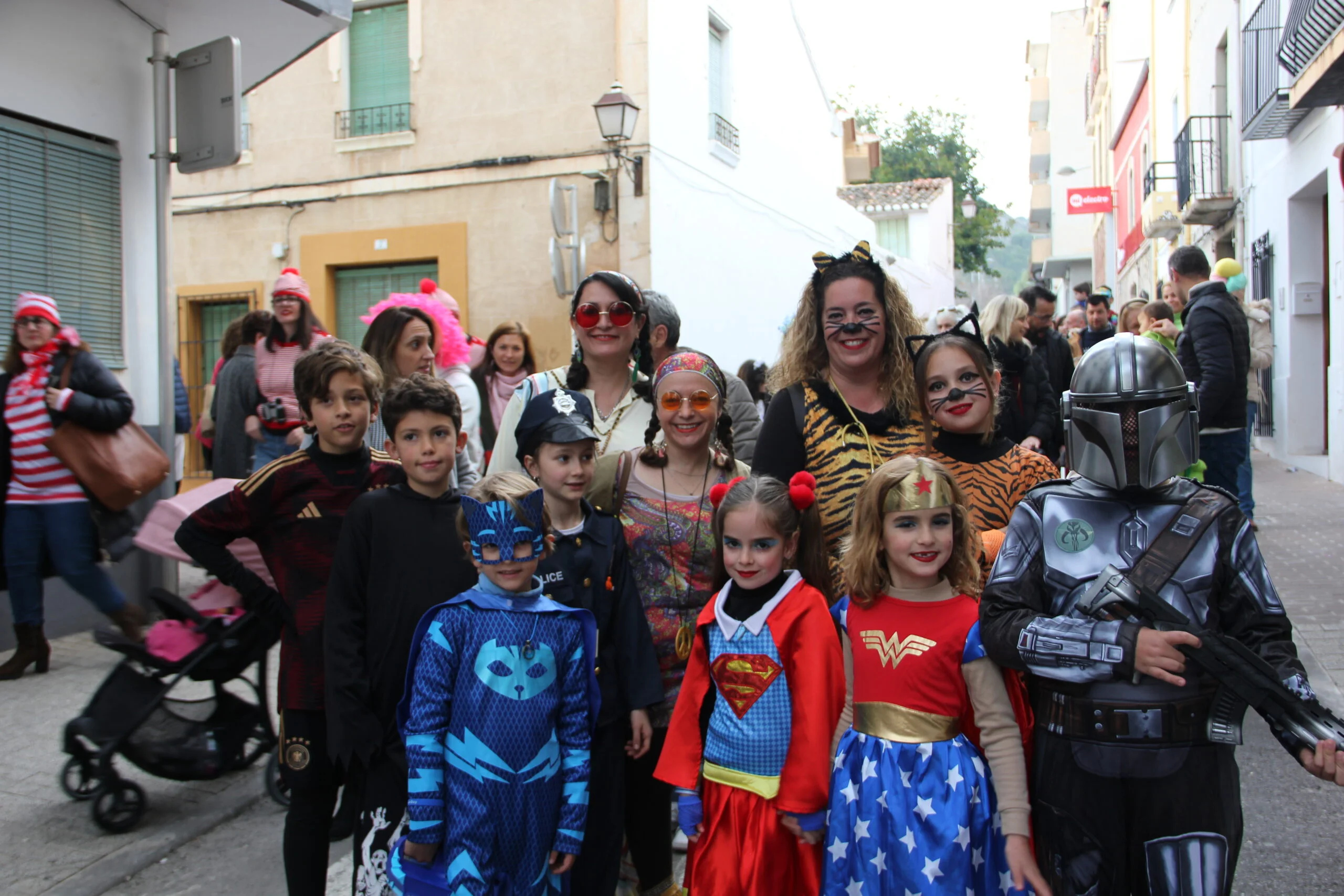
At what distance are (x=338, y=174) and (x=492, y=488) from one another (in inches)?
466

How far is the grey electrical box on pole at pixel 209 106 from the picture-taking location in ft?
19.7

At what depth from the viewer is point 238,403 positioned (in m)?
6.30

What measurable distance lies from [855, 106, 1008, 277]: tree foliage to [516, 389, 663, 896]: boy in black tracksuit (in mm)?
40369

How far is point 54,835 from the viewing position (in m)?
3.79

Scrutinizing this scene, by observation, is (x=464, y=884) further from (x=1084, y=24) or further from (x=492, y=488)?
(x=1084, y=24)

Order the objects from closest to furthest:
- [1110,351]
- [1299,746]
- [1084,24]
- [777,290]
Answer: [1299,746] → [1110,351] → [777,290] → [1084,24]

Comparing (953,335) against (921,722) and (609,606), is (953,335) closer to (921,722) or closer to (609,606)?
(921,722)

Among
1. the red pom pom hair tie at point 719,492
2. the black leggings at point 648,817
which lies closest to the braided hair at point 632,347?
the red pom pom hair tie at point 719,492

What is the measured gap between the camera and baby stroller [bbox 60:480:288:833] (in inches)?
150

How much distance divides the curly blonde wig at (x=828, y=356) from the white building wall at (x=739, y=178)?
30.5 ft

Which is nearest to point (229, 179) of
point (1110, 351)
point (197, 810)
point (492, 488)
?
point (197, 810)

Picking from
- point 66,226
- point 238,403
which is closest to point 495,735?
point 238,403

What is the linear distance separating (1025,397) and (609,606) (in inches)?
166

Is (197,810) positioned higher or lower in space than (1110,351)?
lower
